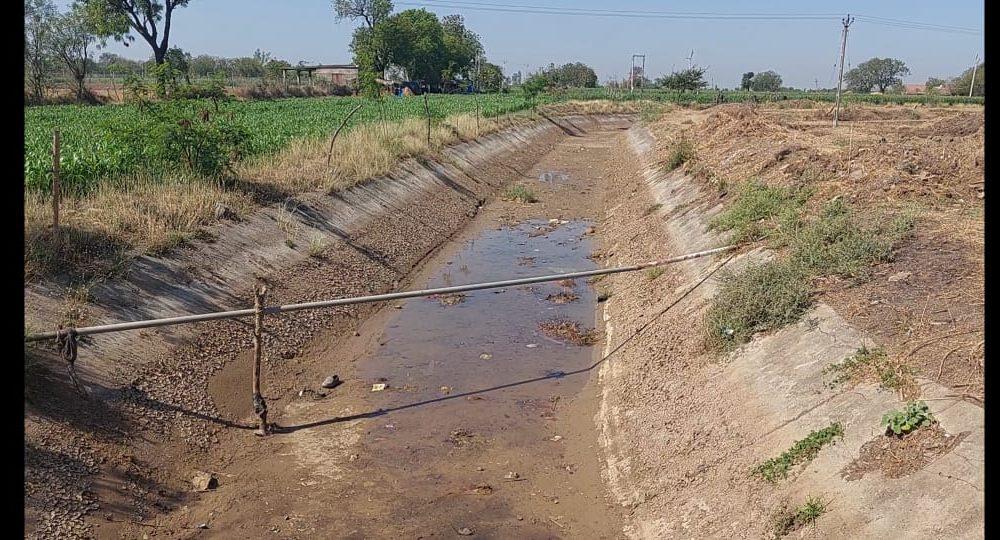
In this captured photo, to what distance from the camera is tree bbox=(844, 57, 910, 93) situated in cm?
11400

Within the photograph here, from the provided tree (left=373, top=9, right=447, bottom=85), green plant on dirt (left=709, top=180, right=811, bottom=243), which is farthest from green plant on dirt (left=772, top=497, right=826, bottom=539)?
tree (left=373, top=9, right=447, bottom=85)

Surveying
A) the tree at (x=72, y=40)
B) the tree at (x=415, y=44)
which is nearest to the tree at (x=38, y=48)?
the tree at (x=72, y=40)

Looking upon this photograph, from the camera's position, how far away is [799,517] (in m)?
5.39

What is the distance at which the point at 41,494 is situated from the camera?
598 centimetres

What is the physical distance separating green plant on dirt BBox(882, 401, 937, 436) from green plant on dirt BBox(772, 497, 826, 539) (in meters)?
0.83

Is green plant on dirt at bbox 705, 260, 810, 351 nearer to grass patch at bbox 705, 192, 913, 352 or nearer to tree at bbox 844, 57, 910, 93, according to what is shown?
grass patch at bbox 705, 192, 913, 352

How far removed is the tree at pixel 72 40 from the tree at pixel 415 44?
1184 inches

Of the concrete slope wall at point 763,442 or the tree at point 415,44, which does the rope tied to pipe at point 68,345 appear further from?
the tree at point 415,44

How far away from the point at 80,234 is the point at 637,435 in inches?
302

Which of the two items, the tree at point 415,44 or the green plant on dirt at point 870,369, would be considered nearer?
the green plant on dirt at point 870,369

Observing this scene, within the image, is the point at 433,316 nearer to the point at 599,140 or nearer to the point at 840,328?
the point at 840,328

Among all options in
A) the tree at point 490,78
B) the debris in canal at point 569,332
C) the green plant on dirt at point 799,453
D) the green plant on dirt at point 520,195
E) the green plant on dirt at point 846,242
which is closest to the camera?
the green plant on dirt at point 799,453

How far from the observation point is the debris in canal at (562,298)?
1371 centimetres

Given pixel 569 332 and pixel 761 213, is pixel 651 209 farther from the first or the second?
pixel 569 332
